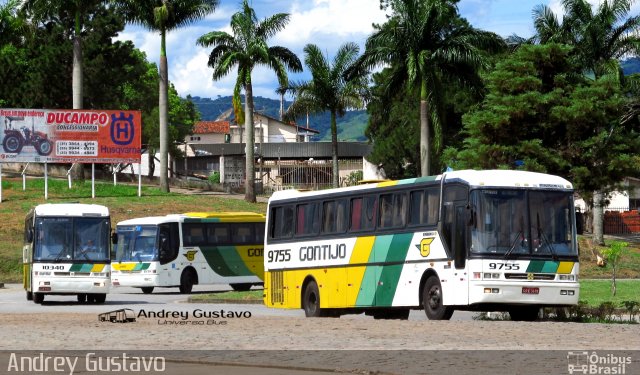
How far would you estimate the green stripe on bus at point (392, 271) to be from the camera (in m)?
26.7

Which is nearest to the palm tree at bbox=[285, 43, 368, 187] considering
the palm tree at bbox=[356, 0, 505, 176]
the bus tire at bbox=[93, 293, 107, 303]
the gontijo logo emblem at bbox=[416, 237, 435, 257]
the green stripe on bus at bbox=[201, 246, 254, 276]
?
the palm tree at bbox=[356, 0, 505, 176]

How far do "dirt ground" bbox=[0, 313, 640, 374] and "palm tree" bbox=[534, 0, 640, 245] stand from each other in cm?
4501

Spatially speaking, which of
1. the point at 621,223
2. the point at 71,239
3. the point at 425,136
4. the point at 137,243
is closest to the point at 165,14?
the point at 425,136

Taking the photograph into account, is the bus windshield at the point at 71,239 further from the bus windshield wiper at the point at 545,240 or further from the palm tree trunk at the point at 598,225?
the palm tree trunk at the point at 598,225

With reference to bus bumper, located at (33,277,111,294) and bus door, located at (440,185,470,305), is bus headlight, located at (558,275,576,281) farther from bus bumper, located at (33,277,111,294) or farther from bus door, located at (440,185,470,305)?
bus bumper, located at (33,277,111,294)

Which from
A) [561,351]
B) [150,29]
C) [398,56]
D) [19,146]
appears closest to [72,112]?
[19,146]

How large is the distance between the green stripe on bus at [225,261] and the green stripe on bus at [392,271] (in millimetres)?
20597

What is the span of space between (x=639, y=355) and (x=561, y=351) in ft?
3.30

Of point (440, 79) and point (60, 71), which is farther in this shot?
point (60, 71)

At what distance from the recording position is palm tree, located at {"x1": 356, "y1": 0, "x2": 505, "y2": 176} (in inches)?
2117

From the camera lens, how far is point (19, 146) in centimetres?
6191

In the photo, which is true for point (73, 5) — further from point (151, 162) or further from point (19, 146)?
point (151, 162)

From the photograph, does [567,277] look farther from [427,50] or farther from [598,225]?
[598,225]

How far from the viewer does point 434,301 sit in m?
25.5
